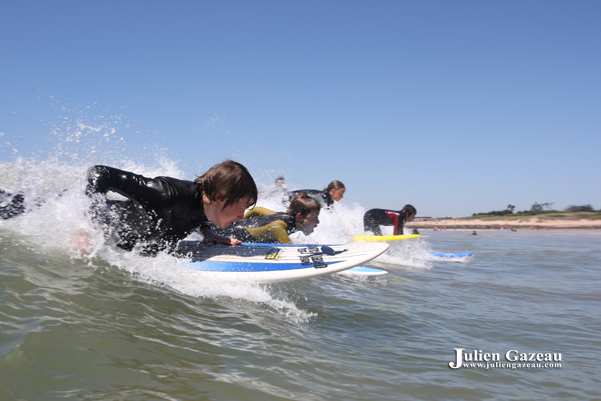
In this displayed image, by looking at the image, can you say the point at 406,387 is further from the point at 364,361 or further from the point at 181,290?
the point at 181,290

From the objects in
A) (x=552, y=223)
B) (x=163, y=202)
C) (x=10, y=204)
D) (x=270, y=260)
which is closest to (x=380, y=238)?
(x=270, y=260)

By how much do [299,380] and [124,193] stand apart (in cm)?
226

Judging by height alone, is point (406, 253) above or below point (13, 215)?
below

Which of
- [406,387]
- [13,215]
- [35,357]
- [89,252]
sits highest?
[13,215]

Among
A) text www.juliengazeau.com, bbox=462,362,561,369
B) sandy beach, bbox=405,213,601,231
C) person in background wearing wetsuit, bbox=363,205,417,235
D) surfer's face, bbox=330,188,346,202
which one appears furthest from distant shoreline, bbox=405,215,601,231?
text www.juliengazeau.com, bbox=462,362,561,369

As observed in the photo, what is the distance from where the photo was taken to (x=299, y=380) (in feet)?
7.67

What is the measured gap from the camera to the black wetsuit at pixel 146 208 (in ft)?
11.1

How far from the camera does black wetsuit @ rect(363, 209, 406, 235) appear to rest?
11250 millimetres

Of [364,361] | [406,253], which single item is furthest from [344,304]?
[406,253]

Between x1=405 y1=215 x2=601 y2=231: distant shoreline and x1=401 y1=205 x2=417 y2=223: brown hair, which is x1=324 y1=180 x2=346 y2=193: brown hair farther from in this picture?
Result: x1=405 y1=215 x2=601 y2=231: distant shoreline

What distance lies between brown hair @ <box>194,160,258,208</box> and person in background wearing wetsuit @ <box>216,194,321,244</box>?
7.50 ft

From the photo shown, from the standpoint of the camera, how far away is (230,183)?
3463 mm

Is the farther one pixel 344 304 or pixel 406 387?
pixel 344 304

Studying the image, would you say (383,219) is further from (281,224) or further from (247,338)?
(247,338)
